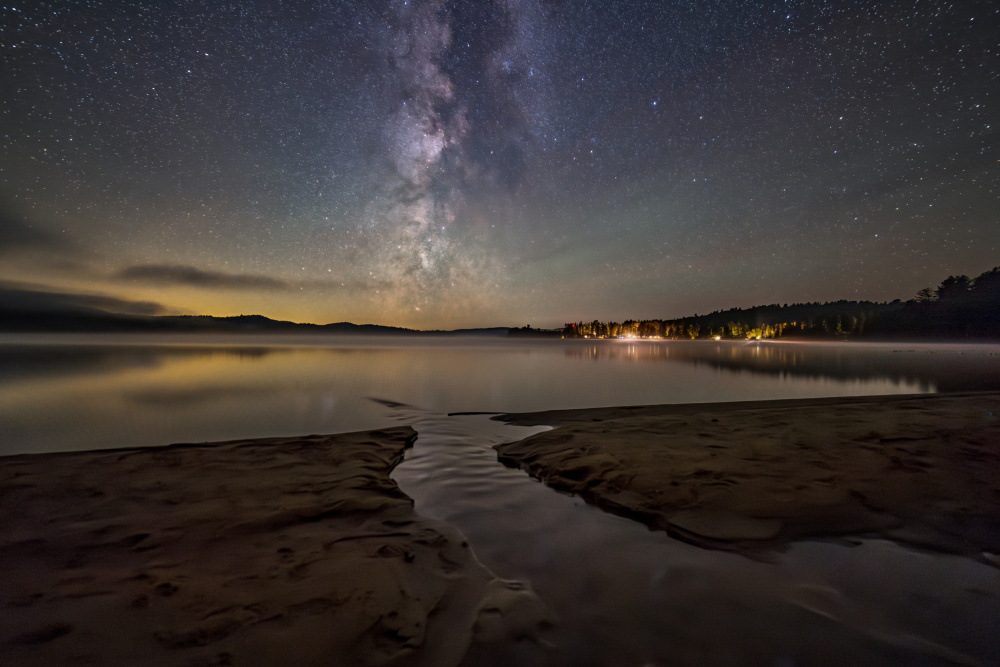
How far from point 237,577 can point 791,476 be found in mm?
6846

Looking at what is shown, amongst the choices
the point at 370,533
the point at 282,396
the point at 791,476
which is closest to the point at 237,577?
the point at 370,533

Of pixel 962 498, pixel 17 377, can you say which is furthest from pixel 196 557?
pixel 17 377

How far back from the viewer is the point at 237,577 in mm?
3432

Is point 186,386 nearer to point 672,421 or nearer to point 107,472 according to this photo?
point 107,472

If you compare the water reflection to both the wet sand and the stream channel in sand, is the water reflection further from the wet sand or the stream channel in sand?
the stream channel in sand

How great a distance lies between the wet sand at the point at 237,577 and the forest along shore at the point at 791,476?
2477 millimetres

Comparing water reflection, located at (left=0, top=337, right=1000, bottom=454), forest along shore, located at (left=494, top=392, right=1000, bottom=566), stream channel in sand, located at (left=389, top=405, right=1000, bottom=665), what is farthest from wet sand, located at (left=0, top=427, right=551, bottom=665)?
water reflection, located at (left=0, top=337, right=1000, bottom=454)

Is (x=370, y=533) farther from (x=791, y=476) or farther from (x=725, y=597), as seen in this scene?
(x=791, y=476)

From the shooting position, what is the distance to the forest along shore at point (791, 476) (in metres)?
4.39

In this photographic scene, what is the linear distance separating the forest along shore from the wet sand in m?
2.48

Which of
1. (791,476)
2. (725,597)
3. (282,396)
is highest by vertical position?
(791,476)

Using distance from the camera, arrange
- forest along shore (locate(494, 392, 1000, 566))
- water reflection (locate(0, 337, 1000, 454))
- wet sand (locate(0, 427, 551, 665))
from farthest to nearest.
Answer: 1. water reflection (locate(0, 337, 1000, 454))
2. forest along shore (locate(494, 392, 1000, 566))
3. wet sand (locate(0, 427, 551, 665))

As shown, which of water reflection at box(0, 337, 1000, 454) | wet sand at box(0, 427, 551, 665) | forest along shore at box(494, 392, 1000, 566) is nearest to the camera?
wet sand at box(0, 427, 551, 665)

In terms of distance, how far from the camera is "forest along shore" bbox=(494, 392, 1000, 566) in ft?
14.4
